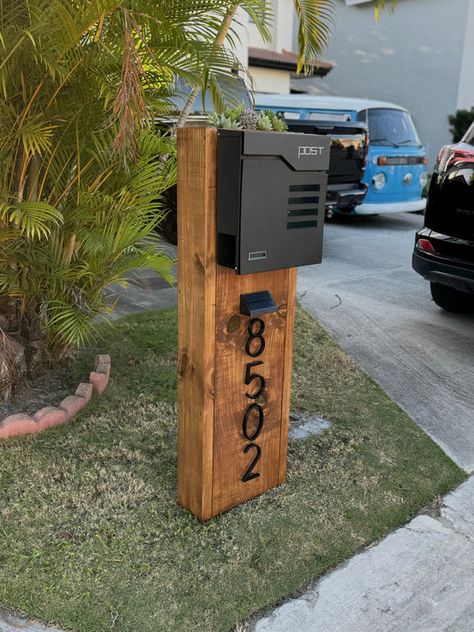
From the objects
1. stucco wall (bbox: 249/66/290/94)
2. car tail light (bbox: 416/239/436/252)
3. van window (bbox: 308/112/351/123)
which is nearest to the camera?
car tail light (bbox: 416/239/436/252)

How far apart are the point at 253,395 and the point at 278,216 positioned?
2.57 feet

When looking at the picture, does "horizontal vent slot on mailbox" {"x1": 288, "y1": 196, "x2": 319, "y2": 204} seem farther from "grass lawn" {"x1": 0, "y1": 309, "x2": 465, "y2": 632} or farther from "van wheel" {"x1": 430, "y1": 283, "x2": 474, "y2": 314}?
"van wheel" {"x1": 430, "y1": 283, "x2": 474, "y2": 314}

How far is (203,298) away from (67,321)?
1.23 metres

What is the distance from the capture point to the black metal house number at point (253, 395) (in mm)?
2490

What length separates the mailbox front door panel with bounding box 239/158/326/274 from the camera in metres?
2.15

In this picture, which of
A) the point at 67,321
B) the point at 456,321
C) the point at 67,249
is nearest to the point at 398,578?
the point at 67,321

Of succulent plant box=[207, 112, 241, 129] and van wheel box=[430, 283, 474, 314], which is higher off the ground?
succulent plant box=[207, 112, 241, 129]

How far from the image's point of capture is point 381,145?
8.91 metres

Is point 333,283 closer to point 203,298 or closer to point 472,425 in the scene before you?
point 472,425

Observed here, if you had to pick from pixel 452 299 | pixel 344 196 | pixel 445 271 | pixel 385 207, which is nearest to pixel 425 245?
pixel 445 271

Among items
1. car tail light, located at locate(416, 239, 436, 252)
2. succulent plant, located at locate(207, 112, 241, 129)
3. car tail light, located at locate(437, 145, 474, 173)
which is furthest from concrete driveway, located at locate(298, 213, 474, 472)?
succulent plant, located at locate(207, 112, 241, 129)

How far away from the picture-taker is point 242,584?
7.32 feet

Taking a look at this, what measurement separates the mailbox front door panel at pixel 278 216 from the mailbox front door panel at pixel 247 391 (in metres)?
0.15

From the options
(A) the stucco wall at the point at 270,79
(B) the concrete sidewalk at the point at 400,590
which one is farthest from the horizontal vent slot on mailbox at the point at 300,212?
(A) the stucco wall at the point at 270,79
